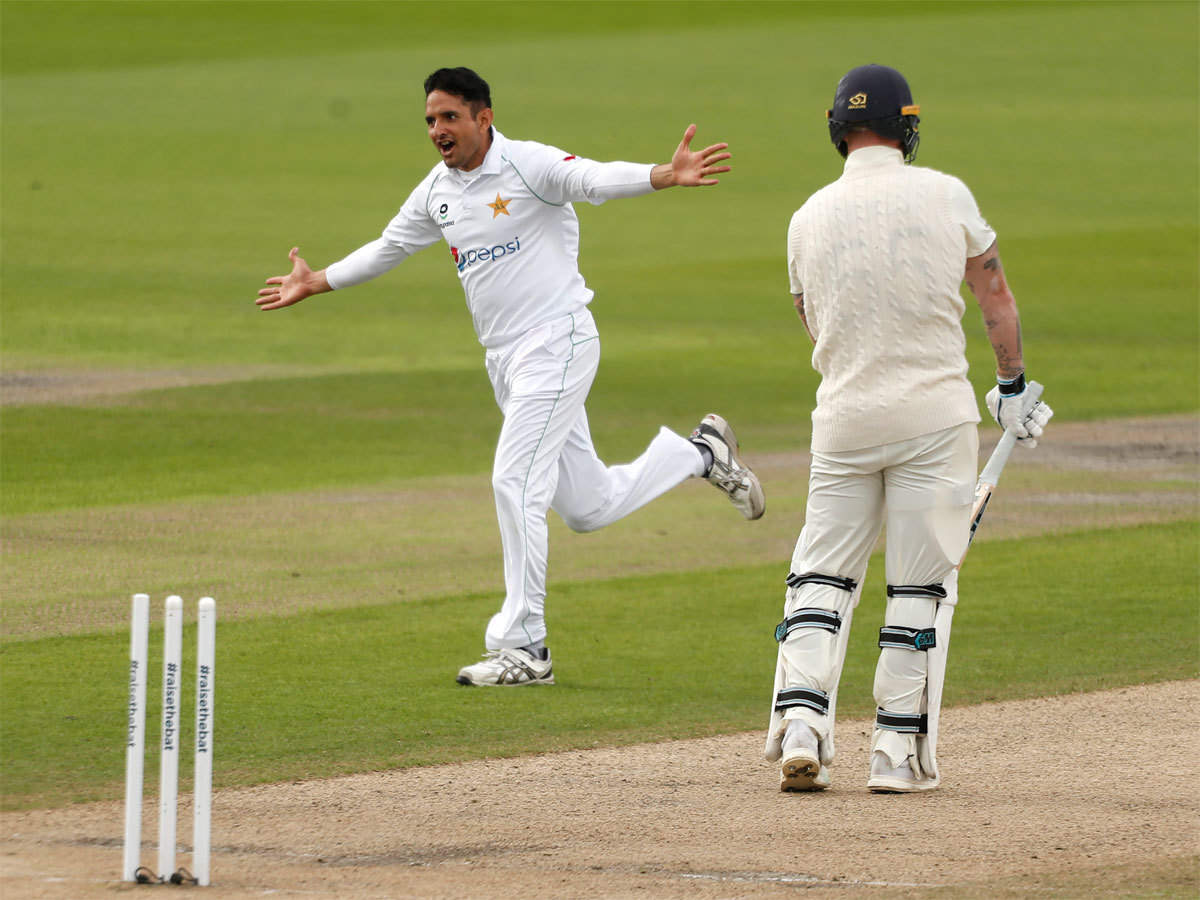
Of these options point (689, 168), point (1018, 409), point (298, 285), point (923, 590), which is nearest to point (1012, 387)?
point (1018, 409)

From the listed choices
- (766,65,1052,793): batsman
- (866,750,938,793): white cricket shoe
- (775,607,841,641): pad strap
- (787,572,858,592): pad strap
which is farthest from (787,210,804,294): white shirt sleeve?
(866,750,938,793): white cricket shoe

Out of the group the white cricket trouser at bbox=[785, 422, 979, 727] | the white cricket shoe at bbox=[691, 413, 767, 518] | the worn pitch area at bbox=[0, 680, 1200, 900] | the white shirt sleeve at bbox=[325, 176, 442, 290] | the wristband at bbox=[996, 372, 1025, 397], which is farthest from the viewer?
the white cricket shoe at bbox=[691, 413, 767, 518]

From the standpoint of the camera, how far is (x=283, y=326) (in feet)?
74.3

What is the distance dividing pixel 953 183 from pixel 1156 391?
13.4 m

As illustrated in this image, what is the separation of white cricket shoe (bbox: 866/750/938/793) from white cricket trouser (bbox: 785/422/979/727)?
169 millimetres

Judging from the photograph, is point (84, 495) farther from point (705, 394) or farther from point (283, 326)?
point (283, 326)

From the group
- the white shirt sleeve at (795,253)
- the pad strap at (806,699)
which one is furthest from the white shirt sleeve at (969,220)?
the pad strap at (806,699)

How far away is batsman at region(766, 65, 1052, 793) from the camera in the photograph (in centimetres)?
607

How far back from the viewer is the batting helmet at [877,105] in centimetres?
618

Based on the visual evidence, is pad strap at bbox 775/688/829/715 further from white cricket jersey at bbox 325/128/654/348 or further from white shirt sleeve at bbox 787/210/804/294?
white cricket jersey at bbox 325/128/654/348

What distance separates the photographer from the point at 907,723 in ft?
20.4

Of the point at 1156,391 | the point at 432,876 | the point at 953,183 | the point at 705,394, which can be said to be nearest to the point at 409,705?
→ the point at 432,876

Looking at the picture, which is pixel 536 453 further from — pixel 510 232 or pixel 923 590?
pixel 923 590

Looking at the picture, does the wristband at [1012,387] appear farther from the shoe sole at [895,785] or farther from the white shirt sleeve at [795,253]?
the shoe sole at [895,785]
